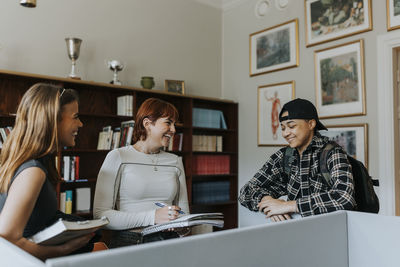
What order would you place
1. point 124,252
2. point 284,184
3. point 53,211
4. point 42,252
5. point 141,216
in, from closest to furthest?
point 124,252, point 42,252, point 53,211, point 141,216, point 284,184

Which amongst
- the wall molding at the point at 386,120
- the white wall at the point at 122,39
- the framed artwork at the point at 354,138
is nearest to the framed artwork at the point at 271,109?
the framed artwork at the point at 354,138

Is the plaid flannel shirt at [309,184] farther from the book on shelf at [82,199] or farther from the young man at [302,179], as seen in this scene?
the book on shelf at [82,199]

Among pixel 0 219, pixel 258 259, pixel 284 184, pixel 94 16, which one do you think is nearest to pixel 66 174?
pixel 94 16

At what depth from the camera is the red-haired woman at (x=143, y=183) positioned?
1.81 meters

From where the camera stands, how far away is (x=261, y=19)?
4.61 metres

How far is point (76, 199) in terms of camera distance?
3578 millimetres

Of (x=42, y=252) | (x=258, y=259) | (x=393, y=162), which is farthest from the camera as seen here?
(x=393, y=162)

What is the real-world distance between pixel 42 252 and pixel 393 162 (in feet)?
10.3

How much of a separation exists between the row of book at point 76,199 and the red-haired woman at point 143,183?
5.64 ft

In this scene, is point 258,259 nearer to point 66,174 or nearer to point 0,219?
point 0,219

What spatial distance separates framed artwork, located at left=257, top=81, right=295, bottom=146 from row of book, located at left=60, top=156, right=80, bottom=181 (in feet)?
7.28

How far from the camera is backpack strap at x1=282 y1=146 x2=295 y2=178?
201cm

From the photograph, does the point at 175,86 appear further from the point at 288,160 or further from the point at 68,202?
the point at 288,160

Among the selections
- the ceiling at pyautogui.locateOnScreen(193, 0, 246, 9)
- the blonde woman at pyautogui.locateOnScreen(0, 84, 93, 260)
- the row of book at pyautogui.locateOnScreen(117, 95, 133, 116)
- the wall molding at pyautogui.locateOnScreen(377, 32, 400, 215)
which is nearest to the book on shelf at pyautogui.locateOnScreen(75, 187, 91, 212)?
the row of book at pyautogui.locateOnScreen(117, 95, 133, 116)
